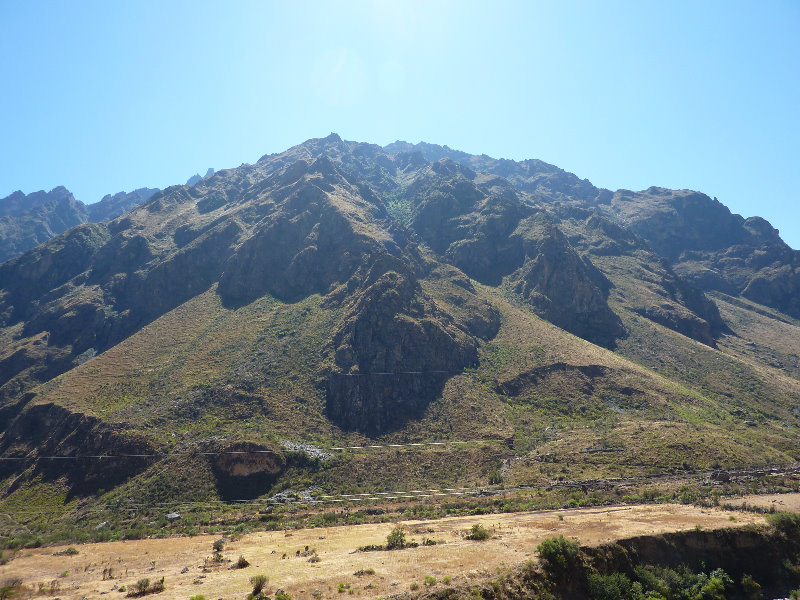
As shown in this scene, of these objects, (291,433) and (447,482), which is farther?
(291,433)

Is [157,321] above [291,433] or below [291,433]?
above

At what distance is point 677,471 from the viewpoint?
62094 millimetres

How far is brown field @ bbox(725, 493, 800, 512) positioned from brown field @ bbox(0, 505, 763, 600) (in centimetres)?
697

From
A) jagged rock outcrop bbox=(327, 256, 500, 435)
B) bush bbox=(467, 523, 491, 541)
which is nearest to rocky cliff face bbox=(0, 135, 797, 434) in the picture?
jagged rock outcrop bbox=(327, 256, 500, 435)

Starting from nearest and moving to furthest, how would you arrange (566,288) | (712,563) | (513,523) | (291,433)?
1. (712,563)
2. (513,523)
3. (291,433)
4. (566,288)

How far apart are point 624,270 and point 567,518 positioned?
149 m

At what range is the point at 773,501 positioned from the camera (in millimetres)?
50719

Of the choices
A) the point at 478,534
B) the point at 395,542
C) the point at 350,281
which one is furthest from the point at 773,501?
the point at 350,281

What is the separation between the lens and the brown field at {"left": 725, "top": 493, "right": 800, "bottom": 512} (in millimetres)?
48312

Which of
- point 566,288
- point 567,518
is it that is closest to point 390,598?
point 567,518

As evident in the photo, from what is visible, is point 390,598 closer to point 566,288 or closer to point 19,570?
point 19,570

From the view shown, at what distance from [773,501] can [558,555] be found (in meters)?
35.6

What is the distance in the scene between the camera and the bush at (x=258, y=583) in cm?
3055

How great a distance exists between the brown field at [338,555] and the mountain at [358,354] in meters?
18.6
